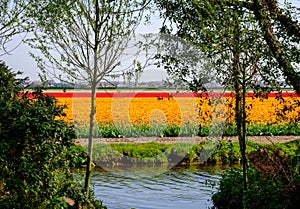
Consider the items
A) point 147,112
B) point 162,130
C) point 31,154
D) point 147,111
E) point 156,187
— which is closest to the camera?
point 31,154

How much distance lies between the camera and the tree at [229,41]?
7.85 metres

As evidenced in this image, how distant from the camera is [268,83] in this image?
861cm

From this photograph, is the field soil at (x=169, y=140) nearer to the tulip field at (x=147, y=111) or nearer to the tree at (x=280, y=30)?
the tulip field at (x=147, y=111)

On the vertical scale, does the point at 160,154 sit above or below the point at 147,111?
below

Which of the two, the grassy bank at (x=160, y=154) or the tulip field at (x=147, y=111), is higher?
the tulip field at (x=147, y=111)

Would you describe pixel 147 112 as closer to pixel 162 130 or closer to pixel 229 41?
pixel 162 130

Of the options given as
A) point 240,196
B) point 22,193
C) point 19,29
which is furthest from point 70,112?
point 22,193

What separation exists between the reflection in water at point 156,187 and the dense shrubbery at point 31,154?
2.60 m

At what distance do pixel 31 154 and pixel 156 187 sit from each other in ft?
16.0

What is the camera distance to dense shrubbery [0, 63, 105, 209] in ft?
23.6

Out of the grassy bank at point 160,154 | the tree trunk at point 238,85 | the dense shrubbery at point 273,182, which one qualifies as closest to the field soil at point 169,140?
the grassy bank at point 160,154

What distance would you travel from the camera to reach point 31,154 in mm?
7391

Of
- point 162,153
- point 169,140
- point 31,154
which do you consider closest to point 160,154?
point 162,153

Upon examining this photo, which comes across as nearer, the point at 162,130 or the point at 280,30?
the point at 280,30
